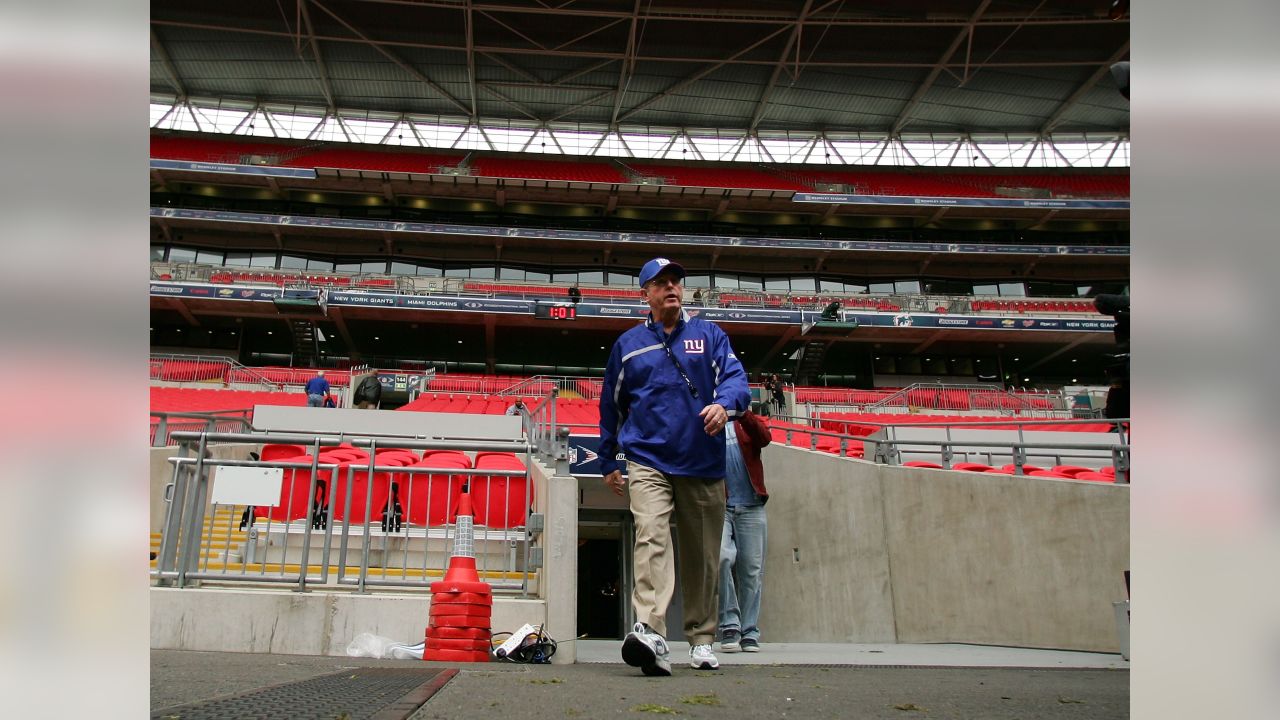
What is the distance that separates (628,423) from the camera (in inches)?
157

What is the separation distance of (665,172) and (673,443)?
36.0 meters

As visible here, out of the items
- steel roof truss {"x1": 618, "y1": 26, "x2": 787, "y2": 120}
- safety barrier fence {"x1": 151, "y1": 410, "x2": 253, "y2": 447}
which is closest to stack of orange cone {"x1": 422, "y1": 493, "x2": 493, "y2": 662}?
safety barrier fence {"x1": 151, "y1": 410, "x2": 253, "y2": 447}

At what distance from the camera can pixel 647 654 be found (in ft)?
10.8

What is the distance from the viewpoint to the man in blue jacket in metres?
3.76

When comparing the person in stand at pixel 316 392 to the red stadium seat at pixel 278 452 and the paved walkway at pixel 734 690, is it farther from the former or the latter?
the paved walkway at pixel 734 690

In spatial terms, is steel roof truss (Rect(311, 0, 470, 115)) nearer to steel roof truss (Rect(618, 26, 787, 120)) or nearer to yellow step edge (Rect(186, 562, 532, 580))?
steel roof truss (Rect(618, 26, 787, 120))

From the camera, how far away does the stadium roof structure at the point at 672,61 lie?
98.1 feet

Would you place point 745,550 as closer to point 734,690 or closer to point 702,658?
point 702,658

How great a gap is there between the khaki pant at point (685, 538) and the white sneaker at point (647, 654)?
0.98 ft

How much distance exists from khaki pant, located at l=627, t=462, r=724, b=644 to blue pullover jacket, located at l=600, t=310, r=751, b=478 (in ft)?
0.27

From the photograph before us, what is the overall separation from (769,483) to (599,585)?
544 cm
